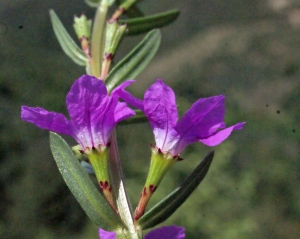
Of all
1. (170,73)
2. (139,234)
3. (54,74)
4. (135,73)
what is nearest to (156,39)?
(135,73)

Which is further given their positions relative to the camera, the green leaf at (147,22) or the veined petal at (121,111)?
the green leaf at (147,22)

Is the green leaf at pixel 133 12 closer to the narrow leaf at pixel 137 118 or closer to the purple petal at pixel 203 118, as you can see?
the narrow leaf at pixel 137 118

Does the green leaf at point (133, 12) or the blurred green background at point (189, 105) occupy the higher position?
the green leaf at point (133, 12)

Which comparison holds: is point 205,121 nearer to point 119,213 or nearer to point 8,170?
point 119,213

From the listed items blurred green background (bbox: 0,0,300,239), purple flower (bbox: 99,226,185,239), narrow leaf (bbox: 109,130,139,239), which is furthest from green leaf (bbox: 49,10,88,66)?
blurred green background (bbox: 0,0,300,239)

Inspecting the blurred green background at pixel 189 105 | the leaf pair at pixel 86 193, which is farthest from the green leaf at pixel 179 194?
the blurred green background at pixel 189 105

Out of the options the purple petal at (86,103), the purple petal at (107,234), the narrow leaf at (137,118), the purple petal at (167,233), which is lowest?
the purple petal at (167,233)
